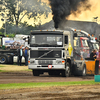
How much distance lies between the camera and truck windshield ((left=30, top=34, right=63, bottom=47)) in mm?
19344

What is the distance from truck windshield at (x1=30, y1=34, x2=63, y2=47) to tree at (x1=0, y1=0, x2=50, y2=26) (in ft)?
146

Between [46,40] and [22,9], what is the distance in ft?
156

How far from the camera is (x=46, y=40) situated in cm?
1941

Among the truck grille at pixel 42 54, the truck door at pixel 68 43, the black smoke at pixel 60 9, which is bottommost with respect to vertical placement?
the truck grille at pixel 42 54

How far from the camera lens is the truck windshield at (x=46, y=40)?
19.3m

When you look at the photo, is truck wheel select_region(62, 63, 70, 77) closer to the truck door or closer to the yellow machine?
the truck door

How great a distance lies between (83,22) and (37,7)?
4300cm

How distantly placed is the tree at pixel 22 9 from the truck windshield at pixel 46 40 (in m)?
44.5

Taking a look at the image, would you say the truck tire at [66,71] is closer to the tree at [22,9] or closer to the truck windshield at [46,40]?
the truck windshield at [46,40]

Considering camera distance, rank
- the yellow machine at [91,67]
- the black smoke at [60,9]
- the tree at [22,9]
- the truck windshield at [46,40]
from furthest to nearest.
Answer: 1. the tree at [22,9]
2. the black smoke at [60,9]
3. the yellow machine at [91,67]
4. the truck windshield at [46,40]

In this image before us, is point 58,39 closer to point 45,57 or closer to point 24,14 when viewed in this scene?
point 45,57

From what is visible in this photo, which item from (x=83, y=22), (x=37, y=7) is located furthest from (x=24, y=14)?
(x=83, y=22)

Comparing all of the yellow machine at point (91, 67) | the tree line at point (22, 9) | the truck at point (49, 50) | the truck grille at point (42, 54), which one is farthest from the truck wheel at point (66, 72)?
the tree line at point (22, 9)

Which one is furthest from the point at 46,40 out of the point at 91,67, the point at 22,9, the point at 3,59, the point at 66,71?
the point at 22,9
